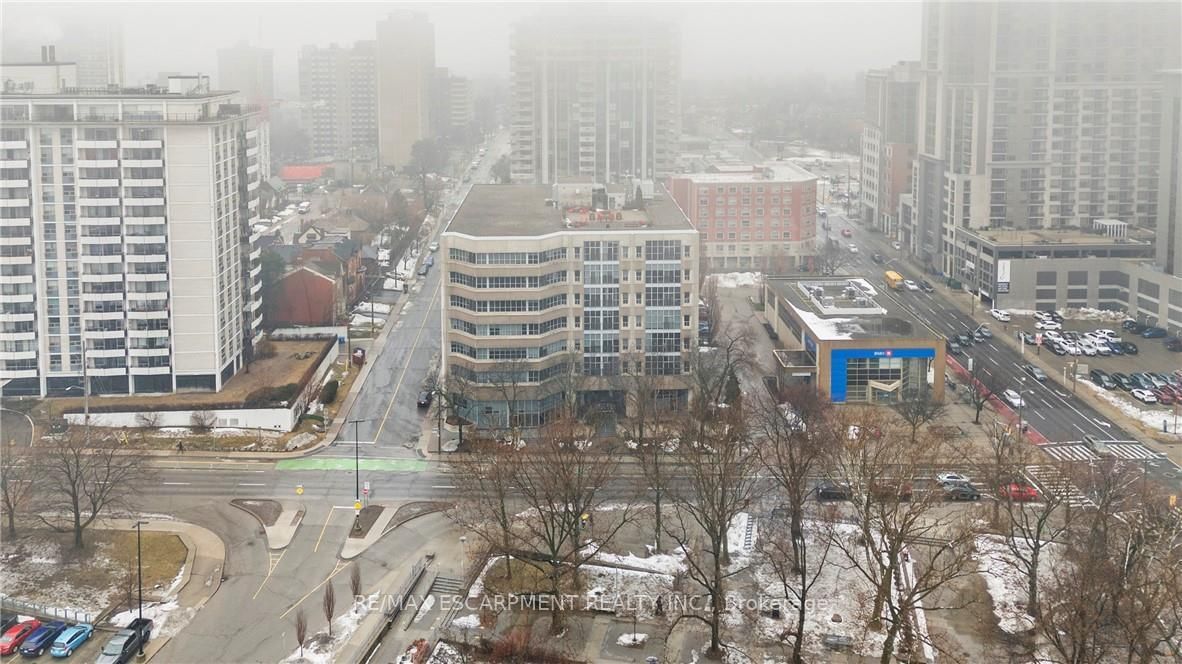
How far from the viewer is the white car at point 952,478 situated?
29.5 meters

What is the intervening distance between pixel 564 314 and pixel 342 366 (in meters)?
9.73

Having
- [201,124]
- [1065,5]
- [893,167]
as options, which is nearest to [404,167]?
[893,167]

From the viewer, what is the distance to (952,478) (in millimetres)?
29719

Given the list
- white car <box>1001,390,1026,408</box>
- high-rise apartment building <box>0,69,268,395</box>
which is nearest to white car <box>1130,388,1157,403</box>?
white car <box>1001,390,1026,408</box>

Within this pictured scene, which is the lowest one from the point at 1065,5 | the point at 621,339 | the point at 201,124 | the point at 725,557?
the point at 725,557

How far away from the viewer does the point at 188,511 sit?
28.6m

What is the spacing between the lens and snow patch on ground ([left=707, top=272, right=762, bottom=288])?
5628cm

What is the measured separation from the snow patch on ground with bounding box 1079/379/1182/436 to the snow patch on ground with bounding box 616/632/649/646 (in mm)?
19181

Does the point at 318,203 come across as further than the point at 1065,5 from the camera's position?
Yes

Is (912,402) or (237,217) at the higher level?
(237,217)

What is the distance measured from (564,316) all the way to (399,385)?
6.80 m

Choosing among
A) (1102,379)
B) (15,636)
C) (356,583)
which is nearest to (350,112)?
(1102,379)

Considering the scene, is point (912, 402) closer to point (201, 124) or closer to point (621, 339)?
point (621, 339)

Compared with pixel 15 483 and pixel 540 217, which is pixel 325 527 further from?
pixel 540 217
